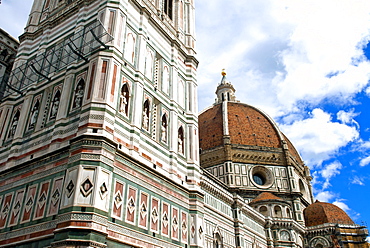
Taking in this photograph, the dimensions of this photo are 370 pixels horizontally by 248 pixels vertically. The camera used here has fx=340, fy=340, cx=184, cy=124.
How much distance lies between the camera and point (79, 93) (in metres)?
11.7

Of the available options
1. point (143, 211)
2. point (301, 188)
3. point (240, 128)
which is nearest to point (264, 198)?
point (301, 188)

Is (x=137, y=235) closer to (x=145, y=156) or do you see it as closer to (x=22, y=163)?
(x=145, y=156)

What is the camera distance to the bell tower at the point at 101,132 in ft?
31.4

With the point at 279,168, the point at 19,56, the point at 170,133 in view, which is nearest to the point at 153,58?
the point at 170,133

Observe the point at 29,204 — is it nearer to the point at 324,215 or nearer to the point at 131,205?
the point at 131,205

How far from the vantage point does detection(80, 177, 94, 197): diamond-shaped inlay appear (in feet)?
29.8

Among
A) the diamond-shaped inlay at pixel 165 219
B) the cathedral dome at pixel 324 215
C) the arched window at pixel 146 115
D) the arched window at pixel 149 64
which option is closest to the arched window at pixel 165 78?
the arched window at pixel 149 64

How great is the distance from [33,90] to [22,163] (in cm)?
336

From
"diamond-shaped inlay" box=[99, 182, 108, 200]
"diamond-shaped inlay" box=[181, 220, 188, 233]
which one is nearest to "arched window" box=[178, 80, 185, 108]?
"diamond-shaped inlay" box=[181, 220, 188, 233]

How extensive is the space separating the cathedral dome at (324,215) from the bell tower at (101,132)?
38540 millimetres

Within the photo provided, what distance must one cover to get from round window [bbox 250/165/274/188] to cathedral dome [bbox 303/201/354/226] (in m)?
6.83

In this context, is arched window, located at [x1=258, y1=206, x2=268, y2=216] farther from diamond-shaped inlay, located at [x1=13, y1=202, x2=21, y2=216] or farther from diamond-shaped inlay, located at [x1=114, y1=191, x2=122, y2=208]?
diamond-shaped inlay, located at [x1=13, y1=202, x2=21, y2=216]

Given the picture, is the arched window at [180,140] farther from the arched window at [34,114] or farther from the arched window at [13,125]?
the arched window at [13,125]

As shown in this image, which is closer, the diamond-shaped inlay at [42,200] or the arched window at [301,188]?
the diamond-shaped inlay at [42,200]
